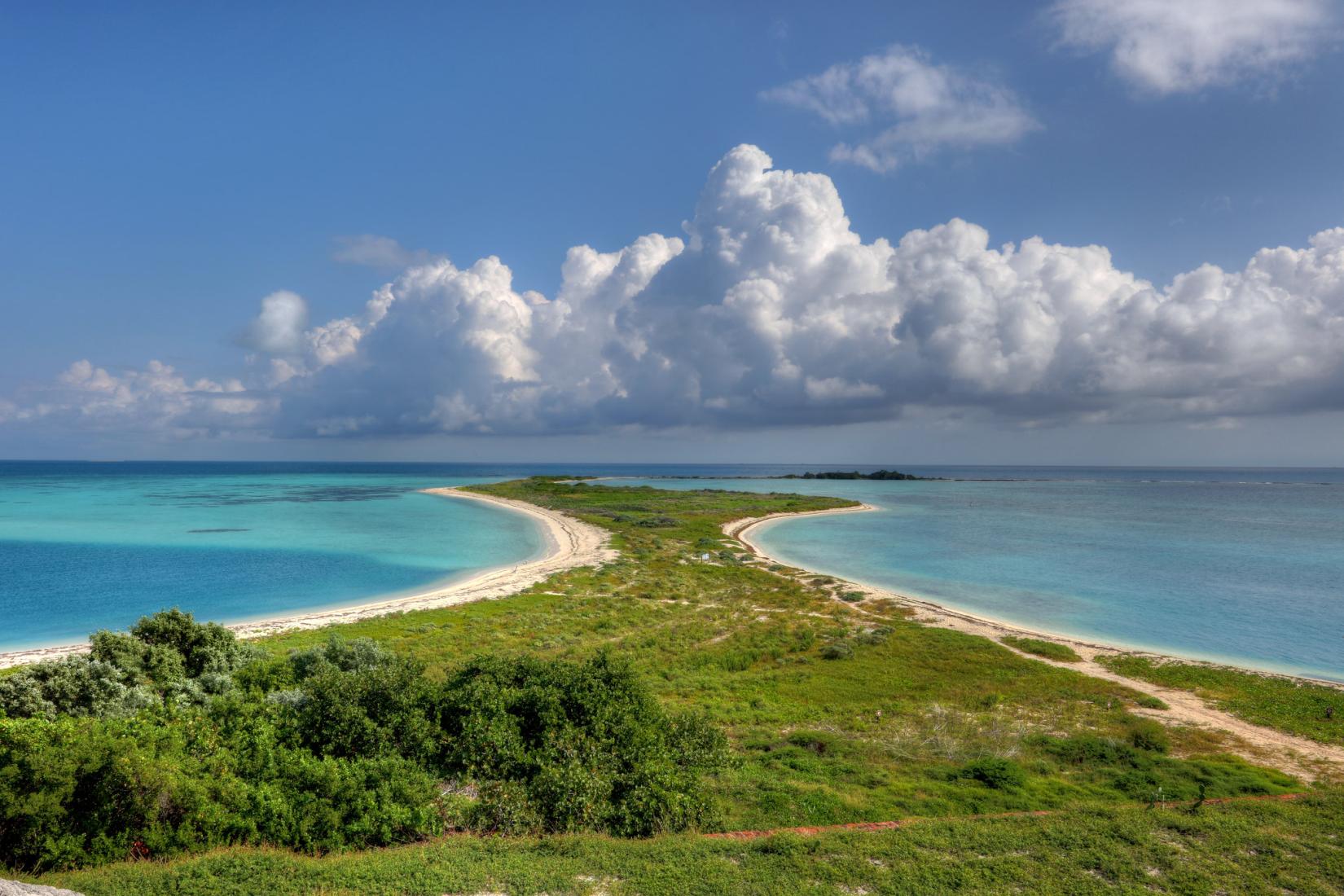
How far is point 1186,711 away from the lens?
A: 77.5 ft

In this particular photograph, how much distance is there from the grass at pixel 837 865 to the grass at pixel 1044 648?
17854mm

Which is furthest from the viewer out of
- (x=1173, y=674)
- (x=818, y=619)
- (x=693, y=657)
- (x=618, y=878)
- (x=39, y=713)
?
(x=818, y=619)

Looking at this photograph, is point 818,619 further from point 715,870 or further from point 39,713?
point 39,713

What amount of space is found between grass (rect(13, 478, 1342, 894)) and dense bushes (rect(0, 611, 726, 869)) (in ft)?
2.84

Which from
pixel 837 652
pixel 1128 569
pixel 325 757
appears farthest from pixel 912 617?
pixel 325 757

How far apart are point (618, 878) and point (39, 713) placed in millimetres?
16248

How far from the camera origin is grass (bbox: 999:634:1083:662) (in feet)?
100

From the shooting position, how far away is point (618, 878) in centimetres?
1110

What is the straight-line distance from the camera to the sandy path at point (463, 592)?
3126cm

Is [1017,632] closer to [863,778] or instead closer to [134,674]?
[863,778]

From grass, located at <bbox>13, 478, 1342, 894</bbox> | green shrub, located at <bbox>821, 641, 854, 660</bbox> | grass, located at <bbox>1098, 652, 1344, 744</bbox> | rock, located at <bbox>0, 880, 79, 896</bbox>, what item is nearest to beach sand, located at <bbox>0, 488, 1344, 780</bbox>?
grass, located at <bbox>1098, 652, 1344, 744</bbox>

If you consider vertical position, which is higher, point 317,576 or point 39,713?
point 39,713

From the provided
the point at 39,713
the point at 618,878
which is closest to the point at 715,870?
the point at 618,878

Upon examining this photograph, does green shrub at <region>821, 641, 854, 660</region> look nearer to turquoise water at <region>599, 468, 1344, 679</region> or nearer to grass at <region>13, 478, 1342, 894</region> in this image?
grass at <region>13, 478, 1342, 894</region>
